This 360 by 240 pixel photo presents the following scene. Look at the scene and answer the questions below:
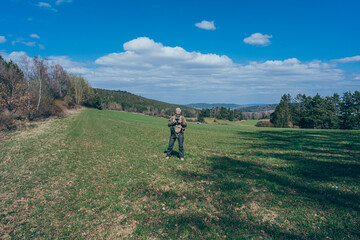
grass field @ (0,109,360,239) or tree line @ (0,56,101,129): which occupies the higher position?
tree line @ (0,56,101,129)

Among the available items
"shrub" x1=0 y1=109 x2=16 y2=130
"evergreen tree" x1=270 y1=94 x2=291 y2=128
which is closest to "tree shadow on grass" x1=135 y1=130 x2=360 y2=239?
"shrub" x1=0 y1=109 x2=16 y2=130

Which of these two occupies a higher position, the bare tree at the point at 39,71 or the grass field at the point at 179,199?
the bare tree at the point at 39,71

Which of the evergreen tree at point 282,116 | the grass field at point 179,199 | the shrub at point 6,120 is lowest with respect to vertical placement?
the grass field at point 179,199

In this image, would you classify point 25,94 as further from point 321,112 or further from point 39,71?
point 321,112

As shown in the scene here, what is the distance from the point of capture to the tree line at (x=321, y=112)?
6862 cm

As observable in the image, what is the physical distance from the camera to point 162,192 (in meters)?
8.12

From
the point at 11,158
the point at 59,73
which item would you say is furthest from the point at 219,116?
the point at 11,158

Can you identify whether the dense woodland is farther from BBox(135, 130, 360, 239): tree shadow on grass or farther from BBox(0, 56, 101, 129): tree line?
BBox(135, 130, 360, 239): tree shadow on grass

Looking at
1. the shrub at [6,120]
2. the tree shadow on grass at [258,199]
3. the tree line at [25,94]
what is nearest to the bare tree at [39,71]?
the tree line at [25,94]

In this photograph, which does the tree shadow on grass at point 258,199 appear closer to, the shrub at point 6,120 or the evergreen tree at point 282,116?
the shrub at point 6,120

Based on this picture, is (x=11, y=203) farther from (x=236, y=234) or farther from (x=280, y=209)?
(x=280, y=209)

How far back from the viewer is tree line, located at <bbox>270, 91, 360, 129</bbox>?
225 feet

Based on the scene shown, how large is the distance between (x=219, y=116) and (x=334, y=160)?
131478 millimetres

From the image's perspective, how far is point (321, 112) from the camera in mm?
73312
